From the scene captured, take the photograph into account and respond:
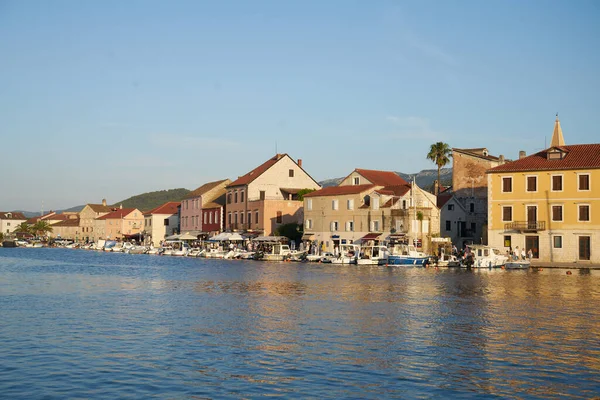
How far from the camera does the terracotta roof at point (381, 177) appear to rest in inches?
3366

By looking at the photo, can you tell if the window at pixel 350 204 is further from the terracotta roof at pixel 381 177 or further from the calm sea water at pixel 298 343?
the calm sea water at pixel 298 343

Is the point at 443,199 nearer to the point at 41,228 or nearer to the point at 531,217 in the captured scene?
the point at 531,217

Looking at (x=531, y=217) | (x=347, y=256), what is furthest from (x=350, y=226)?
(x=531, y=217)

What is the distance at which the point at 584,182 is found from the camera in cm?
6144

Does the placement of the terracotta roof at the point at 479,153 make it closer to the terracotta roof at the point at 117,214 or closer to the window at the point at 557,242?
the window at the point at 557,242

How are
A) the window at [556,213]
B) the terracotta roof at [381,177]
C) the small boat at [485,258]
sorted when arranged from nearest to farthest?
the small boat at [485,258] → the window at [556,213] → the terracotta roof at [381,177]

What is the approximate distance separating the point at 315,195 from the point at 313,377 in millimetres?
68509

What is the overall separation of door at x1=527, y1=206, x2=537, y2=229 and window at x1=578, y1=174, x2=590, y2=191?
4.65m

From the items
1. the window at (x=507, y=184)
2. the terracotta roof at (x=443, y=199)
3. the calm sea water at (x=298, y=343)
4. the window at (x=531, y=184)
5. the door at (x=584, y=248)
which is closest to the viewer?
the calm sea water at (x=298, y=343)

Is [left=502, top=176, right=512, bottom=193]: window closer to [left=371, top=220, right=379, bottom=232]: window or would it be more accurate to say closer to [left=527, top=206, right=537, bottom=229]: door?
[left=527, top=206, right=537, bottom=229]: door

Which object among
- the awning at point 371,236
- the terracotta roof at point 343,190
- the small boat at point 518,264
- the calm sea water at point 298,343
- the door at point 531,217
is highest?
the terracotta roof at point 343,190

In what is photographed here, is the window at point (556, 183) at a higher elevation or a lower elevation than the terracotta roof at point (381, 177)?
lower

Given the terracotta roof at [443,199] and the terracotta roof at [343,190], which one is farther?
the terracotta roof at [343,190]

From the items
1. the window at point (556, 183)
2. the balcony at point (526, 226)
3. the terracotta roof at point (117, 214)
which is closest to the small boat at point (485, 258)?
the balcony at point (526, 226)
